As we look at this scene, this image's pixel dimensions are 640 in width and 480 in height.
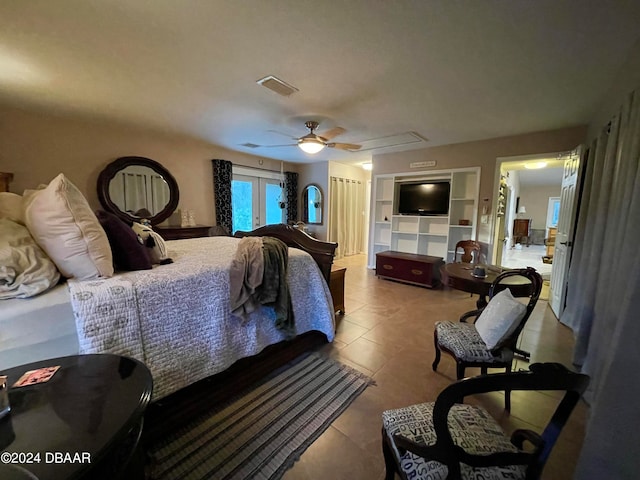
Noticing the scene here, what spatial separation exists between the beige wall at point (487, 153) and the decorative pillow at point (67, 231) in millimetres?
4900

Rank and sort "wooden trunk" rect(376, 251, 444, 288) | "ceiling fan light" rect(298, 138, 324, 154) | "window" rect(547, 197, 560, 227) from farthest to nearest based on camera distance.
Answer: "window" rect(547, 197, 560, 227) < "wooden trunk" rect(376, 251, 444, 288) < "ceiling fan light" rect(298, 138, 324, 154)

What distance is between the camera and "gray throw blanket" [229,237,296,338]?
1.80 metres

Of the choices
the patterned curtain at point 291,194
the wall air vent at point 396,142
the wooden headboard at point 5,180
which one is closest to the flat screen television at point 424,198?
the wall air vent at point 396,142

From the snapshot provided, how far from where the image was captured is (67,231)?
138cm

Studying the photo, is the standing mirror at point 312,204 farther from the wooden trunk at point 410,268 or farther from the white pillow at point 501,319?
the white pillow at point 501,319

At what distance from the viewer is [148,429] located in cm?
142

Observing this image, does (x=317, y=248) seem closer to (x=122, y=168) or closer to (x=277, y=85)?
(x=277, y=85)

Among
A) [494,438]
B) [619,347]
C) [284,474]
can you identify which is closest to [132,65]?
[284,474]

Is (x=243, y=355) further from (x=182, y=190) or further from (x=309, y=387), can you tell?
(x=182, y=190)

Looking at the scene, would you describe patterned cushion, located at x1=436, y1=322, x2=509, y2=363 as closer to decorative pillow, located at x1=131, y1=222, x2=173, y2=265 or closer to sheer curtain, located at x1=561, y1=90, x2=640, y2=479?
sheer curtain, located at x1=561, y1=90, x2=640, y2=479

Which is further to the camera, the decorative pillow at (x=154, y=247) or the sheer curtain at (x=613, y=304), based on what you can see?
the decorative pillow at (x=154, y=247)

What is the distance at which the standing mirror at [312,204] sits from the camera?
651 centimetres

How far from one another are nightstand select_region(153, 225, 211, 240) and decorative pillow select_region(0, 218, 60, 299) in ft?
9.31

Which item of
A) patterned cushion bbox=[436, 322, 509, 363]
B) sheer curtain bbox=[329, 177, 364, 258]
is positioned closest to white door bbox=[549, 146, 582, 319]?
patterned cushion bbox=[436, 322, 509, 363]
